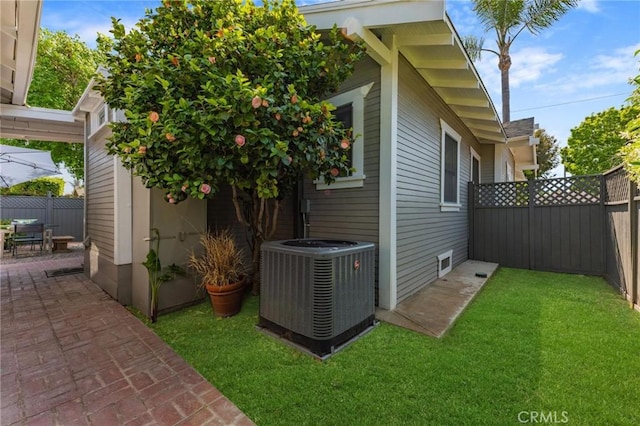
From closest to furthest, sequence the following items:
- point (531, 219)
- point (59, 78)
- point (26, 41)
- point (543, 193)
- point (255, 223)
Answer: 1. point (26, 41)
2. point (255, 223)
3. point (543, 193)
4. point (531, 219)
5. point (59, 78)

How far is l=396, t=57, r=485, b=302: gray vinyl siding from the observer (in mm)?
3941

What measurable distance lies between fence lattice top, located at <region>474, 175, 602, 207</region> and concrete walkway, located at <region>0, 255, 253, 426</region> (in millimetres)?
7038

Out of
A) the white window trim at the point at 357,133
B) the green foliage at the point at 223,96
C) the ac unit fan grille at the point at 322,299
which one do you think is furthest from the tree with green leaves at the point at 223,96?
the ac unit fan grille at the point at 322,299

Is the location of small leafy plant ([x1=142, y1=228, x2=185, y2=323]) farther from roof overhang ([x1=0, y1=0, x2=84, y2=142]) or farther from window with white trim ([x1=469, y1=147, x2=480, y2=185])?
window with white trim ([x1=469, y1=147, x2=480, y2=185])

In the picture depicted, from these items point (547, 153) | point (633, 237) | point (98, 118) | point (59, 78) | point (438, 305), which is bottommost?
point (438, 305)

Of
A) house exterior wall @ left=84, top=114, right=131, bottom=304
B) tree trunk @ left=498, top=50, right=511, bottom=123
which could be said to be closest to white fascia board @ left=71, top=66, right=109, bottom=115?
house exterior wall @ left=84, top=114, right=131, bottom=304

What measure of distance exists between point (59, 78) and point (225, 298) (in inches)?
621

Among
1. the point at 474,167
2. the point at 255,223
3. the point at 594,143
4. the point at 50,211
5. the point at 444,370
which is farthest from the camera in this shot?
the point at 594,143

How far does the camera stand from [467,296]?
4.13 metres

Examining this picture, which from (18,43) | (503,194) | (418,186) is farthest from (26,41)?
(503,194)

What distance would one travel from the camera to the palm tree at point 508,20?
34.7 feet

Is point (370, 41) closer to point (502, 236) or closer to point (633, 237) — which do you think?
point (633, 237)

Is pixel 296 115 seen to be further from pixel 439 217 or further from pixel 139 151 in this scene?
pixel 439 217

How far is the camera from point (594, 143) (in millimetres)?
16797
